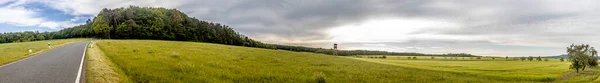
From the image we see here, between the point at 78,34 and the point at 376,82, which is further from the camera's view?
the point at 78,34

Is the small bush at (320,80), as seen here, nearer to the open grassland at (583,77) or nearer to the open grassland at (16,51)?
the open grassland at (583,77)

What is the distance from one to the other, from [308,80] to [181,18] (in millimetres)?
120574

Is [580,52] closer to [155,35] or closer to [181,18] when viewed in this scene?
[155,35]

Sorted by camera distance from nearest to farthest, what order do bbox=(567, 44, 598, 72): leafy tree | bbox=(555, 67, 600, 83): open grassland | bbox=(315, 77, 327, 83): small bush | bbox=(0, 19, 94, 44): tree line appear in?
bbox=(315, 77, 327, 83): small bush, bbox=(555, 67, 600, 83): open grassland, bbox=(567, 44, 598, 72): leafy tree, bbox=(0, 19, 94, 44): tree line

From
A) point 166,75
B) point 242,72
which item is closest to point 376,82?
point 242,72

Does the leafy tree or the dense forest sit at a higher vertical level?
the dense forest

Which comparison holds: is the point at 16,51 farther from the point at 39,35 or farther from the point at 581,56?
the point at 39,35

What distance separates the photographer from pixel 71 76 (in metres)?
15.3

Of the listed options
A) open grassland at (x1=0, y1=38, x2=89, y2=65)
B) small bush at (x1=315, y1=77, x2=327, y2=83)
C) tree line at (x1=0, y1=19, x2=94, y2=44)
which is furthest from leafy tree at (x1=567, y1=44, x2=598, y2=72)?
tree line at (x1=0, y1=19, x2=94, y2=44)

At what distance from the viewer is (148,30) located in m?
110

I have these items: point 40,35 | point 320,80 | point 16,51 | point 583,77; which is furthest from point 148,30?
point 583,77

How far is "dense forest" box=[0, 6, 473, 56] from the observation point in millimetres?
105287

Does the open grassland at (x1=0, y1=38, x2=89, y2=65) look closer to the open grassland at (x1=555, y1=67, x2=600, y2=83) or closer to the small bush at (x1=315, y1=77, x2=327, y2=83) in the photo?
the small bush at (x1=315, y1=77, x2=327, y2=83)

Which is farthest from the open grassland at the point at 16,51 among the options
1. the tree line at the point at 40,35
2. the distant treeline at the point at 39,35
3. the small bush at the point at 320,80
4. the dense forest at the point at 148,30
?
the distant treeline at the point at 39,35
